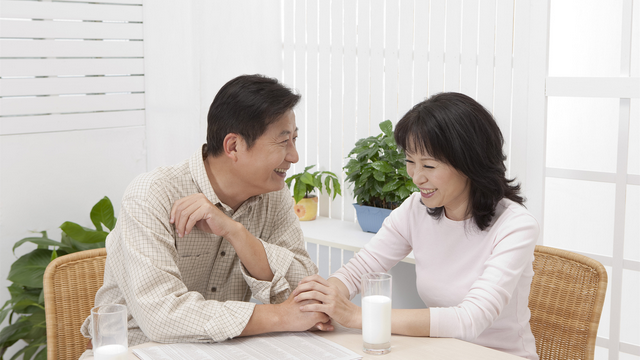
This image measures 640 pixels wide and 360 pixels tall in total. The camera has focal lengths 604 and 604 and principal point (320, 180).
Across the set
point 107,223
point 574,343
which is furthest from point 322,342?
point 107,223

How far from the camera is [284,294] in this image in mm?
1621

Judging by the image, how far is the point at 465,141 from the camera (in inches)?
59.9

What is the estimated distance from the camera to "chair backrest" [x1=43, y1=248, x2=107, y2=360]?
1.68 m

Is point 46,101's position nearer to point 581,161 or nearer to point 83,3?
point 83,3

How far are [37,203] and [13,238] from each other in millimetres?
181

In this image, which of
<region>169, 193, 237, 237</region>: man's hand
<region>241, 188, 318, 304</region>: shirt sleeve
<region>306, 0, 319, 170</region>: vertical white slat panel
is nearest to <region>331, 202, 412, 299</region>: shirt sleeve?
<region>241, 188, 318, 304</region>: shirt sleeve

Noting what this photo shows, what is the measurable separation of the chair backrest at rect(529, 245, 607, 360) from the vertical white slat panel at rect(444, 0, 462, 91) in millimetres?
995

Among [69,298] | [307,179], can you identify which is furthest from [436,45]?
[69,298]

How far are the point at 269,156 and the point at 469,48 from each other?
1.28 metres

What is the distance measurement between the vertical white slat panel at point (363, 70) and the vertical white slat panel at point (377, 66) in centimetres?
2

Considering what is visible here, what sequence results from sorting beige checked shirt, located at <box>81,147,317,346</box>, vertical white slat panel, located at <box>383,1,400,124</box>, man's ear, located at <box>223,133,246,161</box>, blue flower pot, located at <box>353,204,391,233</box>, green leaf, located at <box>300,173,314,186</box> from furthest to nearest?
green leaf, located at <box>300,173,314,186</box>, vertical white slat panel, located at <box>383,1,400,124</box>, blue flower pot, located at <box>353,204,391,233</box>, man's ear, located at <box>223,133,246,161</box>, beige checked shirt, located at <box>81,147,317,346</box>

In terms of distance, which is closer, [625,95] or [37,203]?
[625,95]

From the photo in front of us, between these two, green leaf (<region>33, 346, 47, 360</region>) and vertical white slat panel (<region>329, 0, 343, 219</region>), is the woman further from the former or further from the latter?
green leaf (<region>33, 346, 47, 360</region>)

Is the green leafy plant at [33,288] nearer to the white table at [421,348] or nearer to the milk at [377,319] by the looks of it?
the white table at [421,348]
